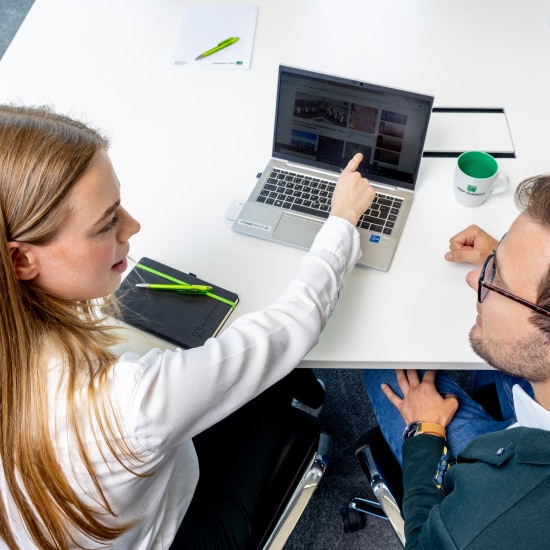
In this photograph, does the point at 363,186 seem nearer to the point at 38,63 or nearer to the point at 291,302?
the point at 291,302

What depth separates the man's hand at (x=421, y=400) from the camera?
1118 millimetres

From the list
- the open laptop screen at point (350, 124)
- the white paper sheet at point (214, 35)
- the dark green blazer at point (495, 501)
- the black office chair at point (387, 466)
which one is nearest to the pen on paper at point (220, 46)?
the white paper sheet at point (214, 35)

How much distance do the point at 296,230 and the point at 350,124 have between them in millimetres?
240

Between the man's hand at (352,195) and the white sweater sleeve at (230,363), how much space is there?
7cm

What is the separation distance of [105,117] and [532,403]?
108 centimetres

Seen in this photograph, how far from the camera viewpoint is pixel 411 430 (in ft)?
3.60

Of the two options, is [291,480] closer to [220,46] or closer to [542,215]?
[542,215]

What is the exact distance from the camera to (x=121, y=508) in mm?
878

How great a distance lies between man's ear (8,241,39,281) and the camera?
0.78 meters

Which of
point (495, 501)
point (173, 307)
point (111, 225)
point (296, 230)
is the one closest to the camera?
point (495, 501)

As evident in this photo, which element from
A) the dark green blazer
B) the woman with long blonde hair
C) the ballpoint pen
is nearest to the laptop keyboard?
the ballpoint pen

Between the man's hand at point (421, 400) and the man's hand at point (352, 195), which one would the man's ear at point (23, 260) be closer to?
the man's hand at point (352, 195)

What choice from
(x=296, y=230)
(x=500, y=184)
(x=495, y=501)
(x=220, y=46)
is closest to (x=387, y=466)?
(x=495, y=501)

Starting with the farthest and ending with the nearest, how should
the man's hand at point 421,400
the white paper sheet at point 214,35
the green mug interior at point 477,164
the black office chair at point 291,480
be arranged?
the white paper sheet at point 214,35
the green mug interior at point 477,164
the man's hand at point 421,400
the black office chair at point 291,480
